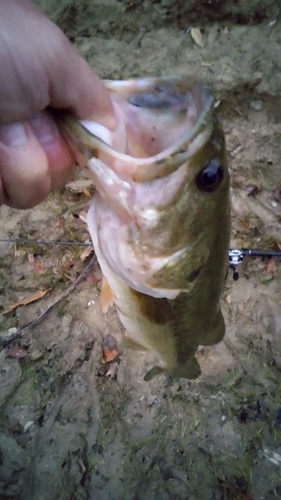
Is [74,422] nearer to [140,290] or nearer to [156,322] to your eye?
[156,322]

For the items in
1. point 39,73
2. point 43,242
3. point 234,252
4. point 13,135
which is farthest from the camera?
point 43,242

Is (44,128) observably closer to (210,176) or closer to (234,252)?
(210,176)

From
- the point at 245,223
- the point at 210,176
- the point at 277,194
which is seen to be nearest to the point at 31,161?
the point at 210,176

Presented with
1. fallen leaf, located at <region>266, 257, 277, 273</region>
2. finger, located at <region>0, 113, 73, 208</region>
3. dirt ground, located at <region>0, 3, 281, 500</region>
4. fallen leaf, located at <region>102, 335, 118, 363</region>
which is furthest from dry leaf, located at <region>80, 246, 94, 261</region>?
finger, located at <region>0, 113, 73, 208</region>

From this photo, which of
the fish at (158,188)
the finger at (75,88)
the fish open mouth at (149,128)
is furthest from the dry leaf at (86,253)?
the finger at (75,88)

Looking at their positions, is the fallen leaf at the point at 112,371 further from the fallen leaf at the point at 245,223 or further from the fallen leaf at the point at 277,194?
the fallen leaf at the point at 277,194

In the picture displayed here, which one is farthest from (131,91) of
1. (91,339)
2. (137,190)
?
(91,339)

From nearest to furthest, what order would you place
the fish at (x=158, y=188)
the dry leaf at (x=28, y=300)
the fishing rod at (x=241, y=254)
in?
the fish at (x=158, y=188), the fishing rod at (x=241, y=254), the dry leaf at (x=28, y=300)

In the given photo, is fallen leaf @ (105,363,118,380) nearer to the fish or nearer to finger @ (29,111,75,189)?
the fish
